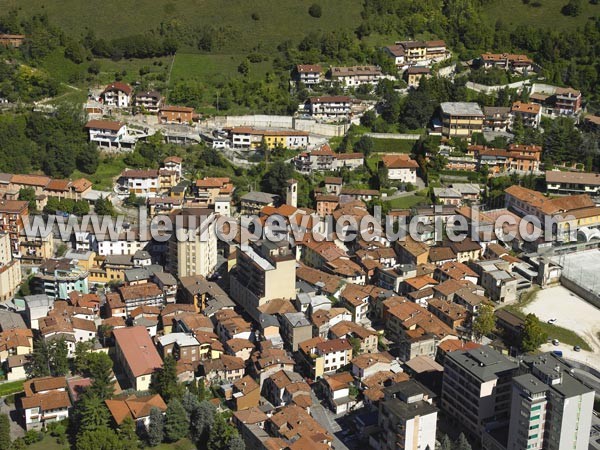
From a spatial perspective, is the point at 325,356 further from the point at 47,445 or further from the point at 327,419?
the point at 47,445

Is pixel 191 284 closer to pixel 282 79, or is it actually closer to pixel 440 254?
pixel 440 254

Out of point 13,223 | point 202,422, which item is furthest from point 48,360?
point 13,223

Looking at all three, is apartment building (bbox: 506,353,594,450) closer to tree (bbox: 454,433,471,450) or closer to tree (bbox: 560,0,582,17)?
tree (bbox: 454,433,471,450)

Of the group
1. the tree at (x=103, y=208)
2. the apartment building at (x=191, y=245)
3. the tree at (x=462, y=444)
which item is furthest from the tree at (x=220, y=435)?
the tree at (x=103, y=208)

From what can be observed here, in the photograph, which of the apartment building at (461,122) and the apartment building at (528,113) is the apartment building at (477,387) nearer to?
the apartment building at (461,122)

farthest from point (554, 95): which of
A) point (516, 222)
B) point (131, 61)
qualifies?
point (131, 61)
